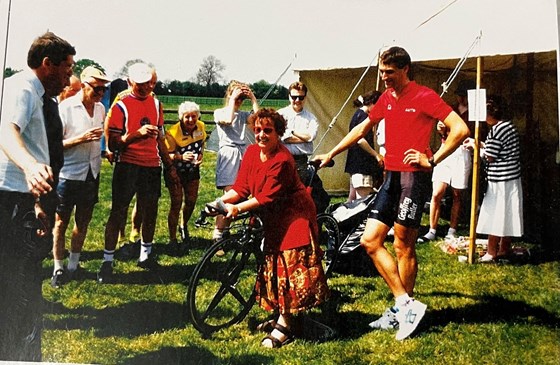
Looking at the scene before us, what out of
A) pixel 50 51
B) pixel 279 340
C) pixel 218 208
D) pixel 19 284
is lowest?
pixel 279 340

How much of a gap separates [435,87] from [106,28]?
6.92 feet

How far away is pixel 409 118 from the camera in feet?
11.1

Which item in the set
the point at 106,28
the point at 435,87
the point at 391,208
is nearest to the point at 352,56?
the point at 435,87

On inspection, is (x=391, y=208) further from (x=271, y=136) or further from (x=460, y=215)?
(x=271, y=136)

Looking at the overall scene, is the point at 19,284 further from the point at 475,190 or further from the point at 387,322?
the point at 475,190

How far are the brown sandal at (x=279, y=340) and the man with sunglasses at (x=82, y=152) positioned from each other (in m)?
1.35

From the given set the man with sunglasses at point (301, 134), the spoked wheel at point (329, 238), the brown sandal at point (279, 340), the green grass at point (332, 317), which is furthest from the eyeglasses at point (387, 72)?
the brown sandal at point (279, 340)

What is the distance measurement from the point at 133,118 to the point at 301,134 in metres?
1.06

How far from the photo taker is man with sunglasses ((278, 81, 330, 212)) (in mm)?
3557

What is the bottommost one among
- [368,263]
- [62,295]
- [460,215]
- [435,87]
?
[62,295]

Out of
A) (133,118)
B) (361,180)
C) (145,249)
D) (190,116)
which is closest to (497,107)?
(361,180)

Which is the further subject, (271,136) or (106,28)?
(106,28)

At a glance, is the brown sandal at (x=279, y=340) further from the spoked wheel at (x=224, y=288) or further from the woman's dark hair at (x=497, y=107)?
the woman's dark hair at (x=497, y=107)

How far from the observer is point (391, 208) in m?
3.46
